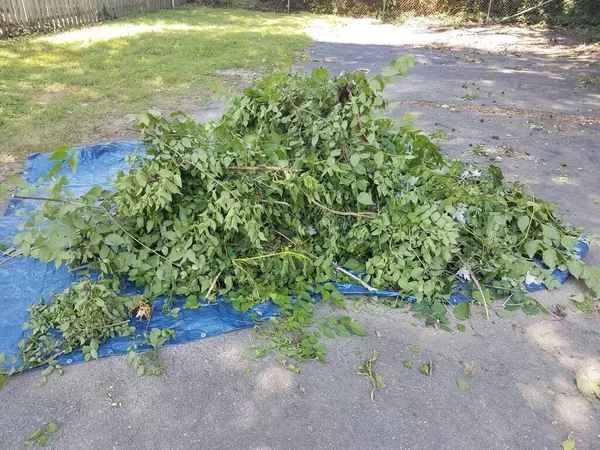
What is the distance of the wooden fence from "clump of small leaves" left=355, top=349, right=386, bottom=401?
10.2m

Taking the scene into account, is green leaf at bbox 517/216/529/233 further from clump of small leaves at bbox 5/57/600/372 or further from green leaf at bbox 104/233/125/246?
green leaf at bbox 104/233/125/246

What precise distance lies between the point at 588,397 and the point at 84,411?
254cm

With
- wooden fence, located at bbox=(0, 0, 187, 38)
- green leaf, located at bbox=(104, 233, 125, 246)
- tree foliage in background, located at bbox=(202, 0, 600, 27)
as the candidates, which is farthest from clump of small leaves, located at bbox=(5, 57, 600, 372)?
tree foliage in background, located at bbox=(202, 0, 600, 27)

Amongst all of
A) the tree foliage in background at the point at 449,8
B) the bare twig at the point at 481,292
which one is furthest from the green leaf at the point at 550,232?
the tree foliage in background at the point at 449,8

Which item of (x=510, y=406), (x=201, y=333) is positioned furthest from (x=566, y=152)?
(x=201, y=333)

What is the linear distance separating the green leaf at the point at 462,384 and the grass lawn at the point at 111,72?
310 cm

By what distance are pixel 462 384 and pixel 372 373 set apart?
474 millimetres

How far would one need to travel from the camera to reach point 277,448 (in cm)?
200

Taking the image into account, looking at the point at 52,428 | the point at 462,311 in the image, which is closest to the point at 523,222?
the point at 462,311

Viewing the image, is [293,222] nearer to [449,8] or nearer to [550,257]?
[550,257]

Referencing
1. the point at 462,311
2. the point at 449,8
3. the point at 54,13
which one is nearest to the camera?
the point at 462,311

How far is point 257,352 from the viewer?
96.4 inches

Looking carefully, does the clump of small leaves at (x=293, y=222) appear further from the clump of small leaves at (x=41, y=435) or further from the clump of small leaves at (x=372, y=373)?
the clump of small leaves at (x=41, y=435)

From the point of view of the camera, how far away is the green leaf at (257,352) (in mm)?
2438
